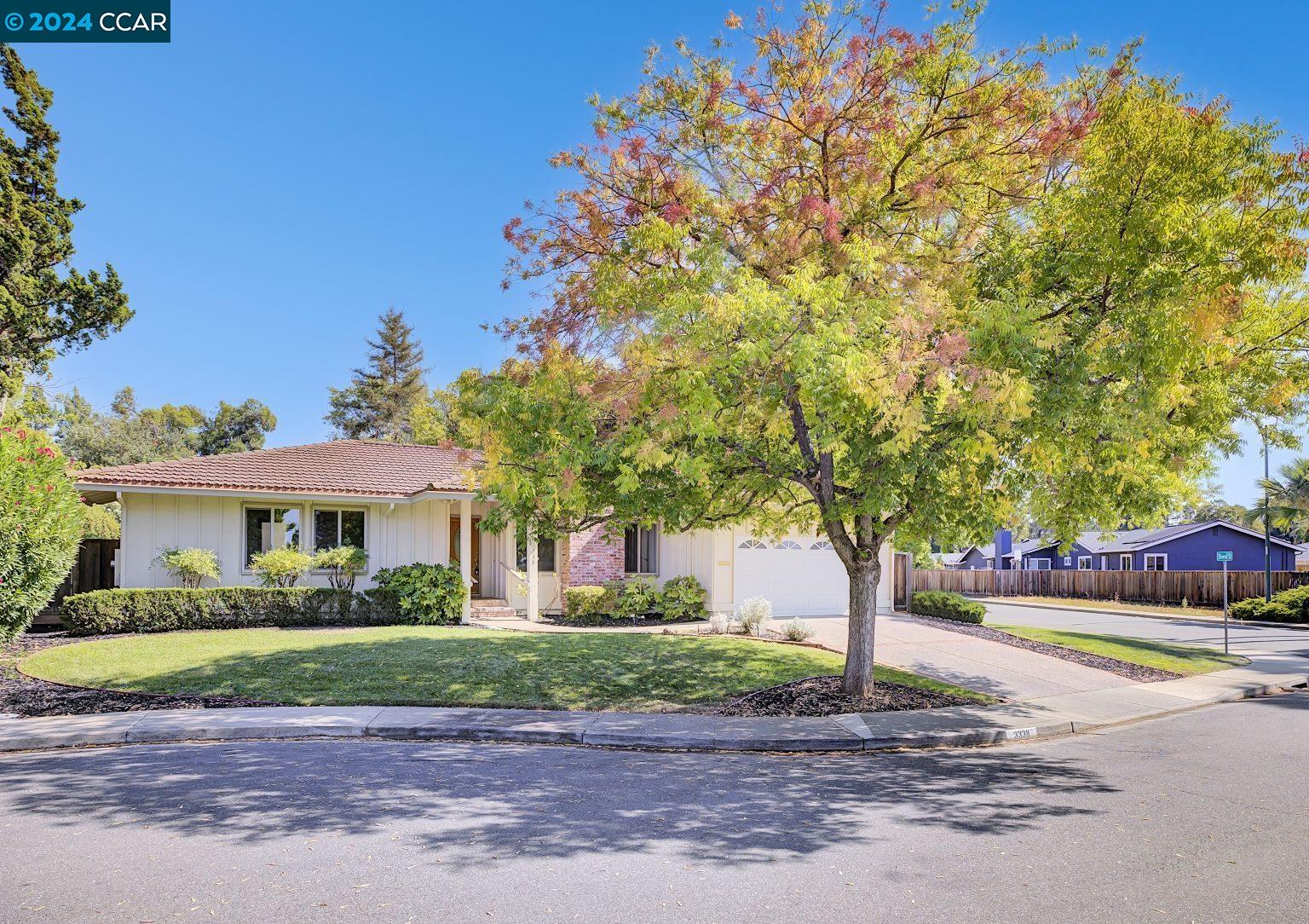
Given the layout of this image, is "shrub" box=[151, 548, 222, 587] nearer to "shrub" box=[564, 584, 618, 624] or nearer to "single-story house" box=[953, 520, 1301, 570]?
"shrub" box=[564, 584, 618, 624]

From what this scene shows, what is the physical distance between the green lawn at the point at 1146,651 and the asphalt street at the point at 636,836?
323 inches

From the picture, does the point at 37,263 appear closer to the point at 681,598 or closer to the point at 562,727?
the point at 681,598

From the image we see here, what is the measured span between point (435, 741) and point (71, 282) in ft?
79.5

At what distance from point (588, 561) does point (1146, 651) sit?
42.1ft

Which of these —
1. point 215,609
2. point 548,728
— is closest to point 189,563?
point 215,609

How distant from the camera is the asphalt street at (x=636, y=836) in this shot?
4.14m

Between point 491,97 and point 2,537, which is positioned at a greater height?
point 491,97

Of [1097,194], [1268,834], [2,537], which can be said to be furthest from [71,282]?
[1268,834]

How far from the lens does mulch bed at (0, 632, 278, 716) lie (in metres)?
9.53

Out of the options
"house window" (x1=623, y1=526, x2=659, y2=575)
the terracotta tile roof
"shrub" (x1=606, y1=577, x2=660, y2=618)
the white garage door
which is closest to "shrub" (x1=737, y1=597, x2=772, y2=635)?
the white garage door

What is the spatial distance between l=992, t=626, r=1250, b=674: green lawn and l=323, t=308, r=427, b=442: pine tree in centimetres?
4413

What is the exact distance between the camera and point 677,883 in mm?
4406

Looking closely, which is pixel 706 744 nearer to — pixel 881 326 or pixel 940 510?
pixel 940 510

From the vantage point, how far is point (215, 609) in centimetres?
1612
